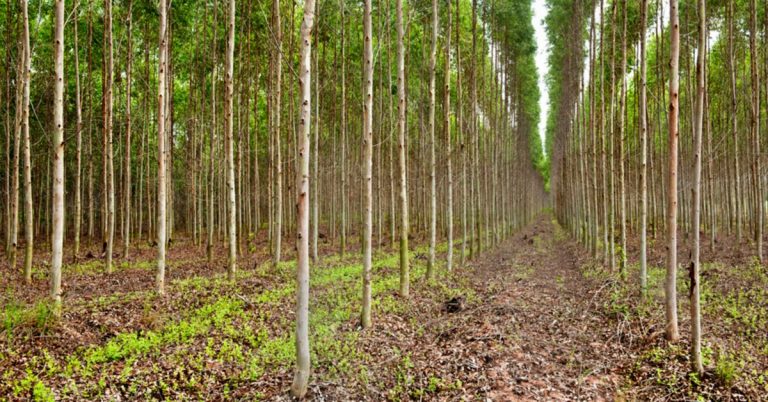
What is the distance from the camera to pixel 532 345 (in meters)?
7.30

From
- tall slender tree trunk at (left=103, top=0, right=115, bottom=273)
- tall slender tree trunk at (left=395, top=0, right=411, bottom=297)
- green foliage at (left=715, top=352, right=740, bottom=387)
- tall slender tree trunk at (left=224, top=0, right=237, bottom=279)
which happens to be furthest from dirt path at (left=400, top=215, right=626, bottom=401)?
tall slender tree trunk at (left=103, top=0, right=115, bottom=273)

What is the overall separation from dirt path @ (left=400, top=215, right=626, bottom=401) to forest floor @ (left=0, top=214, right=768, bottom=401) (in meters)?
0.03

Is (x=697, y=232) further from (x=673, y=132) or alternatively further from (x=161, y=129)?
(x=161, y=129)

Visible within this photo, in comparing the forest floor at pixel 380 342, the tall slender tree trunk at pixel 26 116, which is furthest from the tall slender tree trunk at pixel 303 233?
the tall slender tree trunk at pixel 26 116

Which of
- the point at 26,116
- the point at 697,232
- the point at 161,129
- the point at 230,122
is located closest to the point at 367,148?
the point at 230,122

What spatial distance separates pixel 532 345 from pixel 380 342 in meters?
2.48

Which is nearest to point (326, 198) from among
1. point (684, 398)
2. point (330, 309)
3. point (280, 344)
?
point (330, 309)

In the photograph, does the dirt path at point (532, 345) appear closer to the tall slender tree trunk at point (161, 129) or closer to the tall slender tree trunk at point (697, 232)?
the tall slender tree trunk at point (697, 232)

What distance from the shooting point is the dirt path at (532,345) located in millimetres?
5883

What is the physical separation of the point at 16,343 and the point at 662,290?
1268 centimetres

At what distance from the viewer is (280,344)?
23.7ft

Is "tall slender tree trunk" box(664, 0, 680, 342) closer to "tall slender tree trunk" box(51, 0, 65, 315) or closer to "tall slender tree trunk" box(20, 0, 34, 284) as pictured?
"tall slender tree trunk" box(51, 0, 65, 315)

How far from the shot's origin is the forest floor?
18.8ft

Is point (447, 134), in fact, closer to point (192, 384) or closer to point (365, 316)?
point (365, 316)
